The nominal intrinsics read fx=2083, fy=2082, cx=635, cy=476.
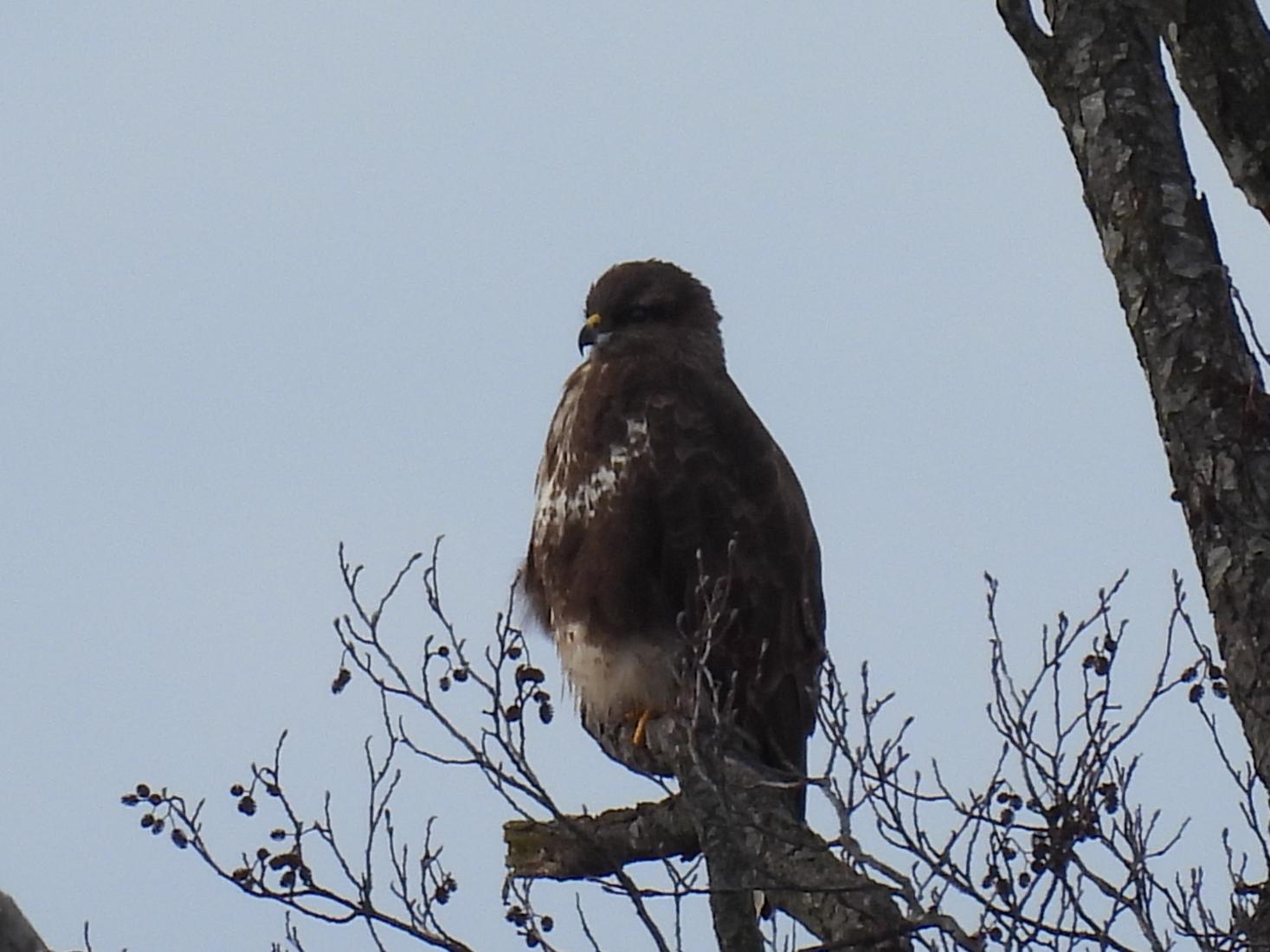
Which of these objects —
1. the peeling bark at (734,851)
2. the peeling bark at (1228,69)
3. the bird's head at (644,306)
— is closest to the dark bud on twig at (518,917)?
the peeling bark at (734,851)

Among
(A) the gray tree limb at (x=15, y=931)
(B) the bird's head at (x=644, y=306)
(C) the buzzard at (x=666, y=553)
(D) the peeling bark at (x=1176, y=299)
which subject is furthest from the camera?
(B) the bird's head at (x=644, y=306)

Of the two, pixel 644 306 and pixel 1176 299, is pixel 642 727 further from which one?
pixel 1176 299

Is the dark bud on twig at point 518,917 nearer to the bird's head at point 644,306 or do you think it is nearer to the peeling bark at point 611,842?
the peeling bark at point 611,842

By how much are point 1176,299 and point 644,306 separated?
3.41 metres

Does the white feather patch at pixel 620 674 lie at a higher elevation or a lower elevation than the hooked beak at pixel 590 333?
lower

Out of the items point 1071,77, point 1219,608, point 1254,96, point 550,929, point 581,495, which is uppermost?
point 581,495

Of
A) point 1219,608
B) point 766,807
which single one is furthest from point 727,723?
point 1219,608

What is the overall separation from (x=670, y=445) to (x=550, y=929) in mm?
2240

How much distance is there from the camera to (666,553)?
6742mm

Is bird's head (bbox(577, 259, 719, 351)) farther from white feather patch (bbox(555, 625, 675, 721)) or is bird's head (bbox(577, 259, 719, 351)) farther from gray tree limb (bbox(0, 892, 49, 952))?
gray tree limb (bbox(0, 892, 49, 952))

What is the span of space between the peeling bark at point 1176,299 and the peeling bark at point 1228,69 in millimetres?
433

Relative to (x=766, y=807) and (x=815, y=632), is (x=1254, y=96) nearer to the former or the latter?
(x=766, y=807)

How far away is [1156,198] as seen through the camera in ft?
14.4

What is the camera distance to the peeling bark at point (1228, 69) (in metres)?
3.60
